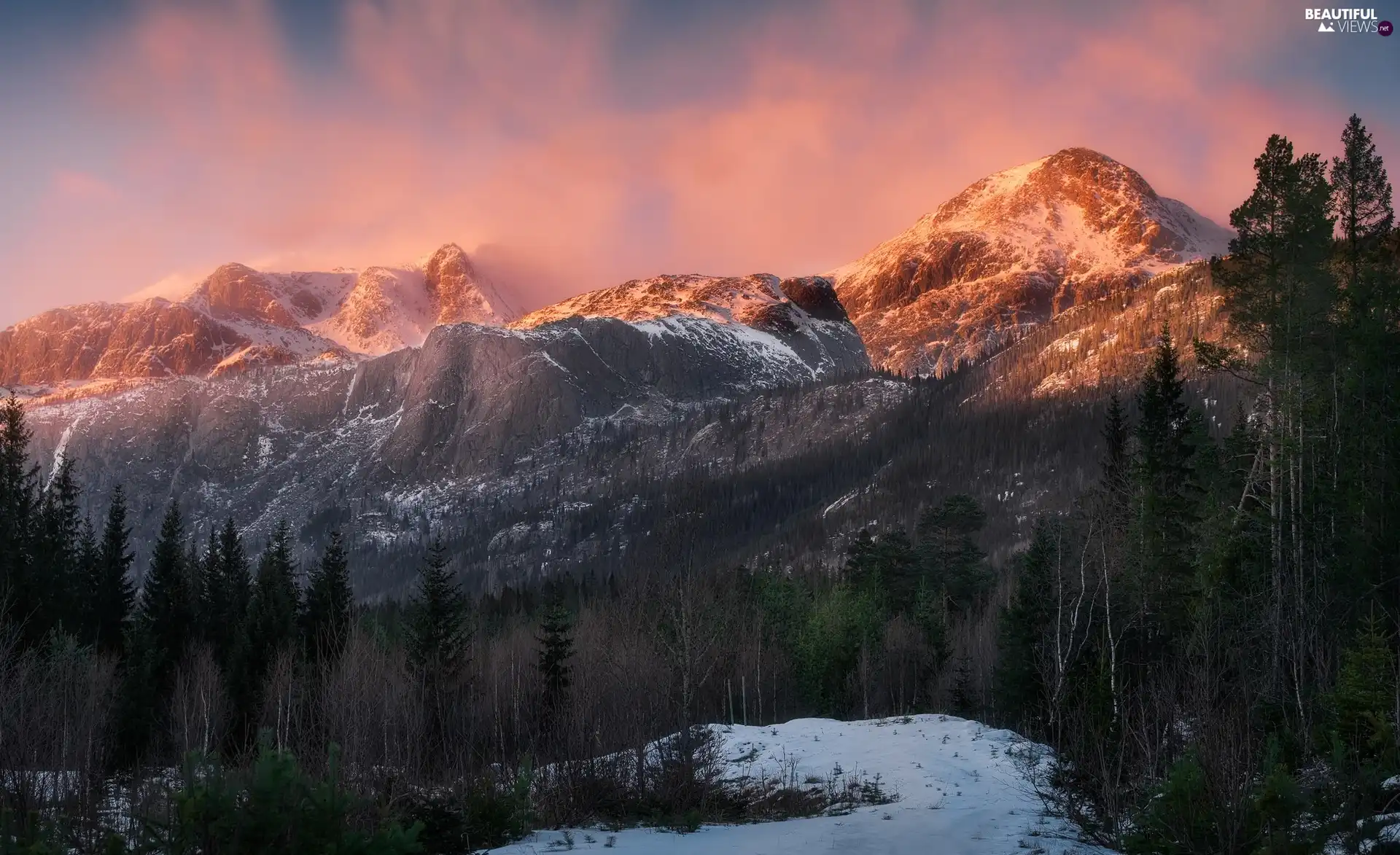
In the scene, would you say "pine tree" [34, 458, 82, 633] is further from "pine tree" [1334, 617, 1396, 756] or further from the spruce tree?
"pine tree" [1334, 617, 1396, 756]

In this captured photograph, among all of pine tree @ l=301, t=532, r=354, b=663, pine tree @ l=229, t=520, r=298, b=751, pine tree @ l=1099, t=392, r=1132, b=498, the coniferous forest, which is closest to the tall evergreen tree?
the coniferous forest

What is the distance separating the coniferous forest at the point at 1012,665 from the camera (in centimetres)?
1233

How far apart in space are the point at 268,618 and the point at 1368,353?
149 feet

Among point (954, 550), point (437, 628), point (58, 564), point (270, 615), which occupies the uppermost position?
point (58, 564)

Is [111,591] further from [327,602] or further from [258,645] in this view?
[258,645]

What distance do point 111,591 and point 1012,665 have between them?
44.6 meters

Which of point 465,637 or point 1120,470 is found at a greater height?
point 1120,470

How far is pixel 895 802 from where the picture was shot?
2383 centimetres

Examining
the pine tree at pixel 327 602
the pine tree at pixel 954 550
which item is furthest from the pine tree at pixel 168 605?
the pine tree at pixel 954 550

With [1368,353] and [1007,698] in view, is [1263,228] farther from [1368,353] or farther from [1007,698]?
[1007,698]

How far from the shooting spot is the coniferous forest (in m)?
12.3

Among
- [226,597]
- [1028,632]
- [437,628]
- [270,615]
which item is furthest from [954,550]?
[226,597]

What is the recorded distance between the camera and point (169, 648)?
4778 cm

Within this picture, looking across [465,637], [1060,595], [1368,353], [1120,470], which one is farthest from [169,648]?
[1368,353]
